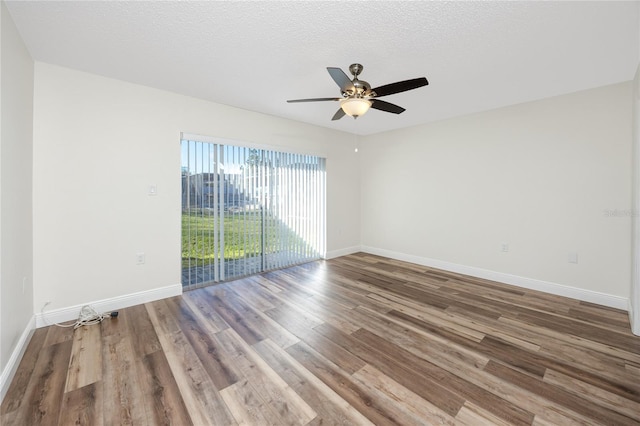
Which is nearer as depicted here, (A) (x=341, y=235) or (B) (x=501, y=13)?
(B) (x=501, y=13)

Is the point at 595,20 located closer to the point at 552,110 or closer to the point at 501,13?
the point at 501,13

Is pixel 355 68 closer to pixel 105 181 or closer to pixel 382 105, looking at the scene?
pixel 382 105

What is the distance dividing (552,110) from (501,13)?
224cm

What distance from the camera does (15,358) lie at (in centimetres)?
190

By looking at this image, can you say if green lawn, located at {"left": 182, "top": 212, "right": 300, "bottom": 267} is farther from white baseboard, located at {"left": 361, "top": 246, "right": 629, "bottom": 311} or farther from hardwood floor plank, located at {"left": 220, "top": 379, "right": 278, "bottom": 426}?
white baseboard, located at {"left": 361, "top": 246, "right": 629, "bottom": 311}

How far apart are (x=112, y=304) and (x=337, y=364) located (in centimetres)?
258

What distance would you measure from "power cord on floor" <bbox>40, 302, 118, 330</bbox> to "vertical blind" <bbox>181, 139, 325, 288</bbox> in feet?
2.89

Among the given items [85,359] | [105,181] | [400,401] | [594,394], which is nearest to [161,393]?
[85,359]

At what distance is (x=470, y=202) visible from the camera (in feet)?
13.3

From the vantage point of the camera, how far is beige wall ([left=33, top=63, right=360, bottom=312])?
2.50m

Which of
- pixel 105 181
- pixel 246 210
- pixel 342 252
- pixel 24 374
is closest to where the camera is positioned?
pixel 24 374

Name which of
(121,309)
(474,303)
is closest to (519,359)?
(474,303)

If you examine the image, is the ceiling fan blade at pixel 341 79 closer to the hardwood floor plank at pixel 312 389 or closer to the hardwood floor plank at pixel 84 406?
the hardwood floor plank at pixel 312 389

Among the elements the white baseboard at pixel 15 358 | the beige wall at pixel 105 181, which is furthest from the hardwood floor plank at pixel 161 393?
the beige wall at pixel 105 181
